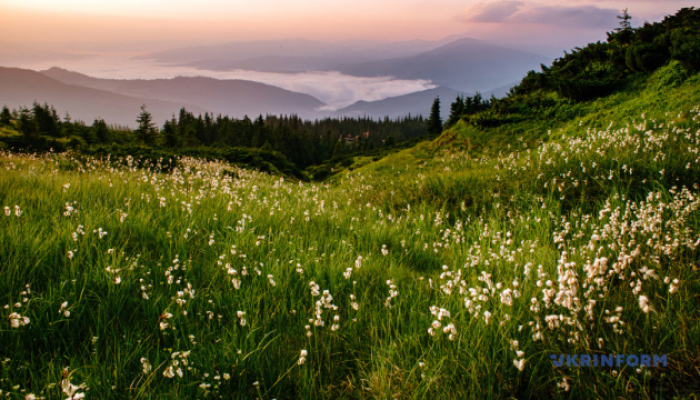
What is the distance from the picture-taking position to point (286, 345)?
263 centimetres

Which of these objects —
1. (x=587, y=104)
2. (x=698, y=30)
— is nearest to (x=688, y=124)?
(x=587, y=104)

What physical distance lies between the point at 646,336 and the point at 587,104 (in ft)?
40.2

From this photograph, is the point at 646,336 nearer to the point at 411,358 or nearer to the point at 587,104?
the point at 411,358

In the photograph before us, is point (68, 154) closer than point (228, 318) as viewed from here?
No

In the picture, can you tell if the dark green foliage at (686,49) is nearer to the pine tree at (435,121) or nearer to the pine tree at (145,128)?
the pine tree at (145,128)

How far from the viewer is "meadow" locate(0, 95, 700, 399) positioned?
2.17 metres

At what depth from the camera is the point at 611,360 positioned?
2145 millimetres

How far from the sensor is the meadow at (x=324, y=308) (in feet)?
7.12

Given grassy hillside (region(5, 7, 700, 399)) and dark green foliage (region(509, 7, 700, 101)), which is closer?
grassy hillside (region(5, 7, 700, 399))

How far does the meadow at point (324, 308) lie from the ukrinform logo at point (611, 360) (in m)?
0.04

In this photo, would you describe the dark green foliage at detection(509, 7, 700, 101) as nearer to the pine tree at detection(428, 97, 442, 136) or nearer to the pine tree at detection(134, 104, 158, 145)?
the pine tree at detection(134, 104, 158, 145)

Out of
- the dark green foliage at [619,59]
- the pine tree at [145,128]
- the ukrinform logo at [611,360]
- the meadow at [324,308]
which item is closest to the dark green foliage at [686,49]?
the dark green foliage at [619,59]

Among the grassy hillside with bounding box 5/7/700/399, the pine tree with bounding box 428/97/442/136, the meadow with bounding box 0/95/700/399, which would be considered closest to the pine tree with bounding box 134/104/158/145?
the grassy hillside with bounding box 5/7/700/399

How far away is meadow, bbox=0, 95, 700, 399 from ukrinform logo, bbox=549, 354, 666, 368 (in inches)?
1.7
